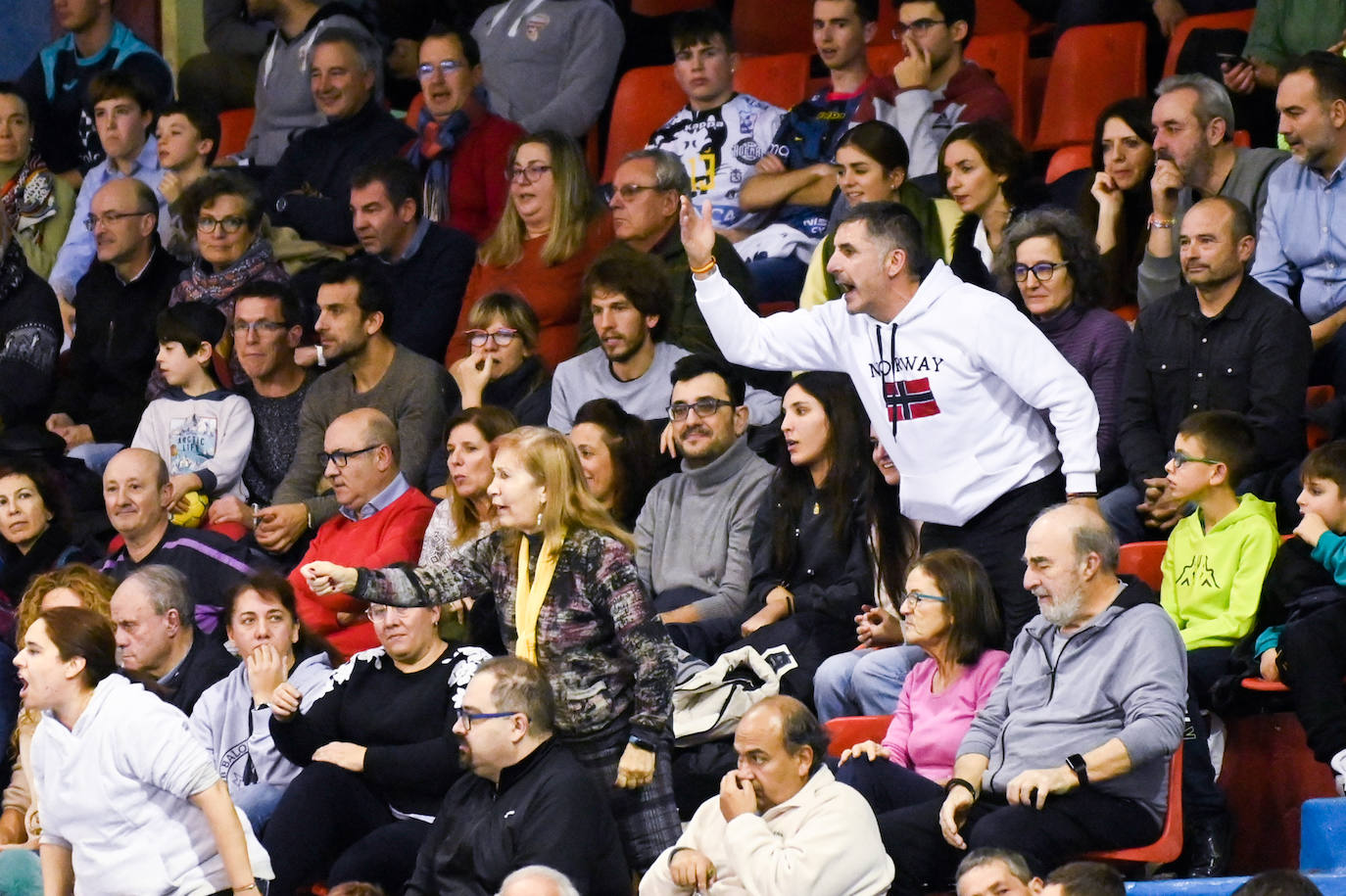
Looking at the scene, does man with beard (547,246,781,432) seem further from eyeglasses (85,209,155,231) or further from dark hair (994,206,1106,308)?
eyeglasses (85,209,155,231)

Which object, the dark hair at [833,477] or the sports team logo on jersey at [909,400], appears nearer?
the sports team logo on jersey at [909,400]

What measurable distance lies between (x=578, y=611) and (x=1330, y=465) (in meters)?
1.78

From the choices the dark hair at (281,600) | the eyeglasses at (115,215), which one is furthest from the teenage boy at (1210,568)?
the eyeglasses at (115,215)

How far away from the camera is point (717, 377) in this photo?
5.99 m

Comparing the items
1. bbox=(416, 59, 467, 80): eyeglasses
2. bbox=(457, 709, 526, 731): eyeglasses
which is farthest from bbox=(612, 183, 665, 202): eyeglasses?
bbox=(457, 709, 526, 731): eyeglasses

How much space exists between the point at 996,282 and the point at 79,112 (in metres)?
4.50

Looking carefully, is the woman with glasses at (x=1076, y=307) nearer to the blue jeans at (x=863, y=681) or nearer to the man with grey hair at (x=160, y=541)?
the blue jeans at (x=863, y=681)

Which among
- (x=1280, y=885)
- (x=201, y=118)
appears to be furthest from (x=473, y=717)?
(x=201, y=118)

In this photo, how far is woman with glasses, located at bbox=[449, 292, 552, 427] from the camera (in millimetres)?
6730

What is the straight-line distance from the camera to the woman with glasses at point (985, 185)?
6.62 m

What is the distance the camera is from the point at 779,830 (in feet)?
14.4

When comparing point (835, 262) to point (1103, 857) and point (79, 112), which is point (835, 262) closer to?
point (1103, 857)

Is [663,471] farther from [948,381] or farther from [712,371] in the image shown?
[948,381]

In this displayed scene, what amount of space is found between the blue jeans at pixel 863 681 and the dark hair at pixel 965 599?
28 centimetres
